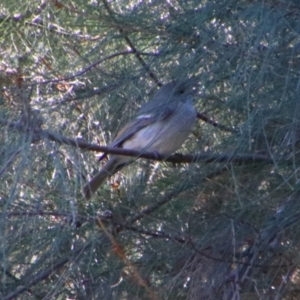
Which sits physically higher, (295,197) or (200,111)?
(200,111)

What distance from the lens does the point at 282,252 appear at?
2.48 m

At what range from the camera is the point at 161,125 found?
3.41 m

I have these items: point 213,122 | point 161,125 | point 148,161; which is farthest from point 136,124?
point 213,122

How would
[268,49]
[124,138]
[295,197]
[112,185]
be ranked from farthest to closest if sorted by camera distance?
[124,138]
[112,185]
[295,197]
[268,49]

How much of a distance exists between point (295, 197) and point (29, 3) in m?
1.01

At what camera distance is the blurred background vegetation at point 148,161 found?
6.98 feet

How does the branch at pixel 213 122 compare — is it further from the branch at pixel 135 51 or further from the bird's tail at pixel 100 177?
the bird's tail at pixel 100 177

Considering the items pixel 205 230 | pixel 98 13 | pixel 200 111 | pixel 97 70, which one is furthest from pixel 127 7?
pixel 205 230

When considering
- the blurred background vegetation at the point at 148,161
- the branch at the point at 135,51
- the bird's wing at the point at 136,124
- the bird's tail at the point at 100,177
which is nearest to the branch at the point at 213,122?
the blurred background vegetation at the point at 148,161

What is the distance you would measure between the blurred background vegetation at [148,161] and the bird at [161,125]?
0.04 meters

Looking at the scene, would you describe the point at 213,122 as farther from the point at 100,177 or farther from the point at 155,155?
the point at 100,177

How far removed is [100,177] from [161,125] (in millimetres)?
599

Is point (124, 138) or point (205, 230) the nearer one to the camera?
point (205, 230)

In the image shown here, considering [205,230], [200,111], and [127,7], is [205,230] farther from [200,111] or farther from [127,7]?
[127,7]
